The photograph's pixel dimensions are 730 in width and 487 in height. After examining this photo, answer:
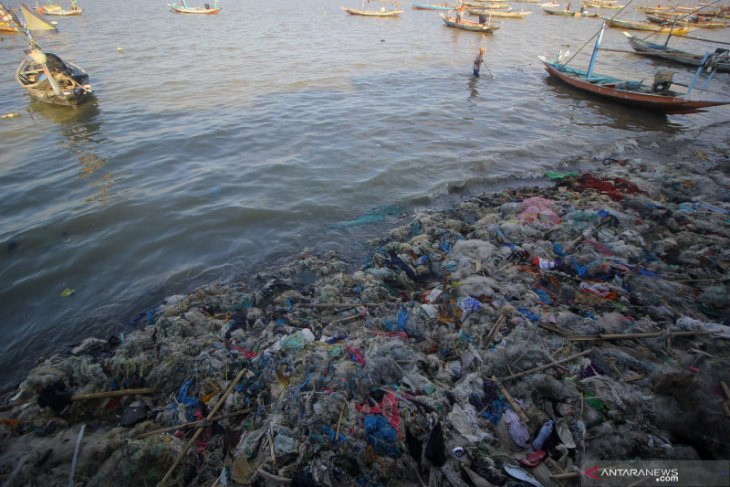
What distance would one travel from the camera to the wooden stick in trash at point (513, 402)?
3754 millimetres

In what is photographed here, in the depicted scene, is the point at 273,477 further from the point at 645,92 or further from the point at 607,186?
the point at 645,92

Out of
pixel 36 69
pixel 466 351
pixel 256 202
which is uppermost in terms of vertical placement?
pixel 36 69

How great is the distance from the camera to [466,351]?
15.4 ft

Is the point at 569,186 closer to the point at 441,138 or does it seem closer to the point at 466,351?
the point at 441,138

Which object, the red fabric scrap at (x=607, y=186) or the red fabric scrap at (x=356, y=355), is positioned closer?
the red fabric scrap at (x=356, y=355)

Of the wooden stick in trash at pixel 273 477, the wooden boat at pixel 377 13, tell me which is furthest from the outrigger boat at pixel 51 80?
the wooden boat at pixel 377 13

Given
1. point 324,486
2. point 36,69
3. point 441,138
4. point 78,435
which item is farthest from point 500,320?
point 36,69

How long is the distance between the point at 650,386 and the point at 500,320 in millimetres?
1771

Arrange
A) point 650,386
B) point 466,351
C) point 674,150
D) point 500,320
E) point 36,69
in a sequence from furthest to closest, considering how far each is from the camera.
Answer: point 36,69
point 674,150
point 500,320
point 466,351
point 650,386

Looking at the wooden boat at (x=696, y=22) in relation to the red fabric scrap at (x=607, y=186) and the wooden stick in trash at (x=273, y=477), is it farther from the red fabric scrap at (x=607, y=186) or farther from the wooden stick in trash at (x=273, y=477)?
the wooden stick in trash at (x=273, y=477)

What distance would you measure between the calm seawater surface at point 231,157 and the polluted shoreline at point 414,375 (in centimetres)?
169

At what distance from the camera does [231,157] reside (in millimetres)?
12602

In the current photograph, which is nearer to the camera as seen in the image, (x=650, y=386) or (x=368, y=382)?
(x=650, y=386)

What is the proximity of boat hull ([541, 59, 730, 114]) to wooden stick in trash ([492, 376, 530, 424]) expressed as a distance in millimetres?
16695
